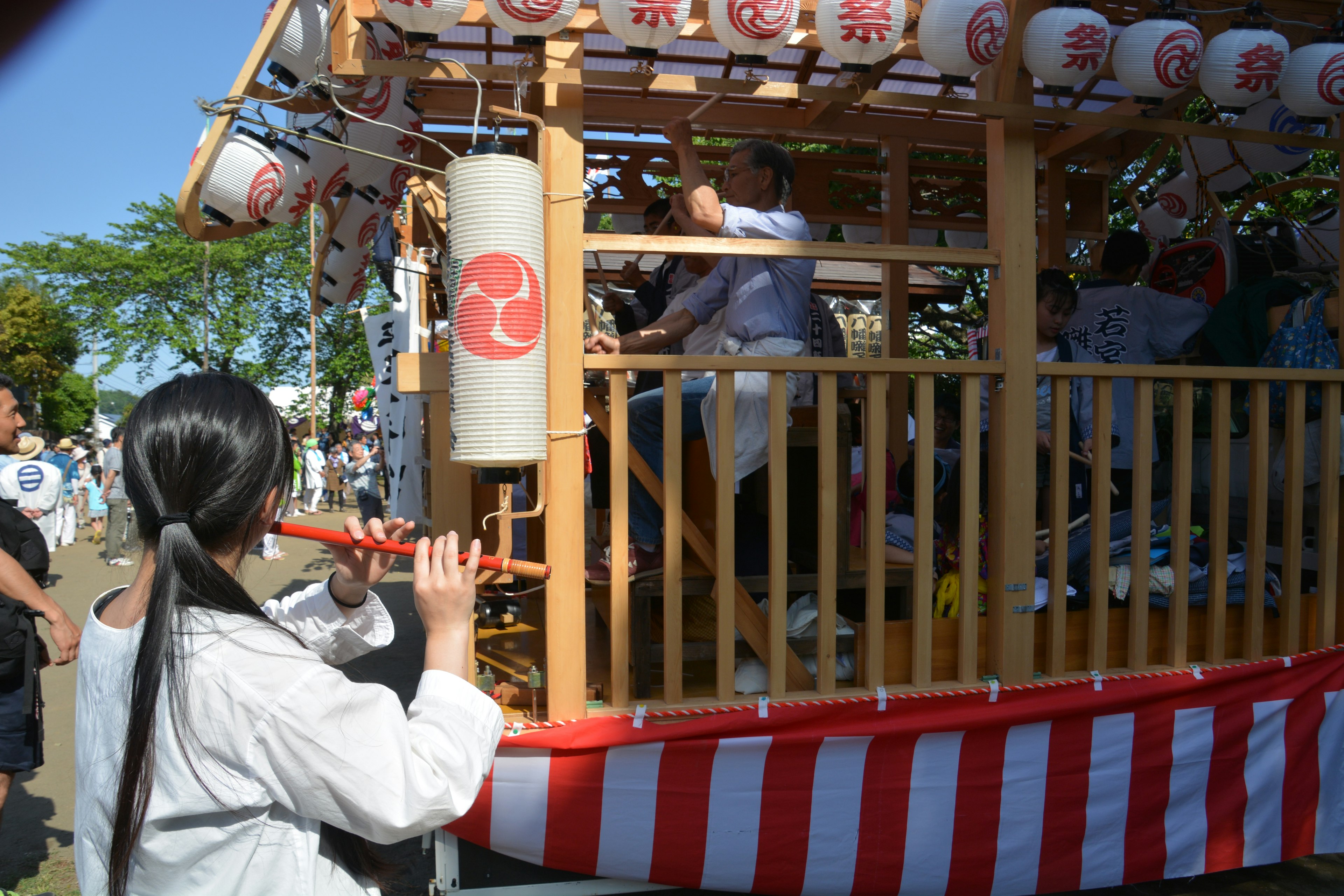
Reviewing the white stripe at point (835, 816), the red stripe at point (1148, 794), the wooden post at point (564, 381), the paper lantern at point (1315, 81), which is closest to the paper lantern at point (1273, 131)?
the paper lantern at point (1315, 81)

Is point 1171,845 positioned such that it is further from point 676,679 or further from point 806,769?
point 676,679

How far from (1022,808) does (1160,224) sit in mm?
4291

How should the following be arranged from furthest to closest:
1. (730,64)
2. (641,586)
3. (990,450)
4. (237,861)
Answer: (730,64) < (990,450) < (641,586) < (237,861)

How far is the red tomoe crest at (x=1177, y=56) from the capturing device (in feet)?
9.86

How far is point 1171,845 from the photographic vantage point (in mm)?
3096

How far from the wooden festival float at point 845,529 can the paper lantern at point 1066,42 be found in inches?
0.4

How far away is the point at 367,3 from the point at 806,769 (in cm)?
287

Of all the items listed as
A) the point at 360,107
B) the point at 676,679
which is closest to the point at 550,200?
the point at 360,107

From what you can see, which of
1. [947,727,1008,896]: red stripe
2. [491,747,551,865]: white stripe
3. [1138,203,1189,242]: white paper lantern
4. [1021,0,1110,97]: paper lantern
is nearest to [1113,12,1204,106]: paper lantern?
[1021,0,1110,97]: paper lantern

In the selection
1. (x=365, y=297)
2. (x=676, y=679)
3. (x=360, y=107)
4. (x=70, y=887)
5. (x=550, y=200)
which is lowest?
(x=70, y=887)

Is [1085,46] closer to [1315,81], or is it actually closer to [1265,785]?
[1315,81]

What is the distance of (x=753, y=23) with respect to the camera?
2.62 meters

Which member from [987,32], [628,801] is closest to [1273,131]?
[987,32]

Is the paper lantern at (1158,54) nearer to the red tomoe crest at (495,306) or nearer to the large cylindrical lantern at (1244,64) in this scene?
the large cylindrical lantern at (1244,64)
